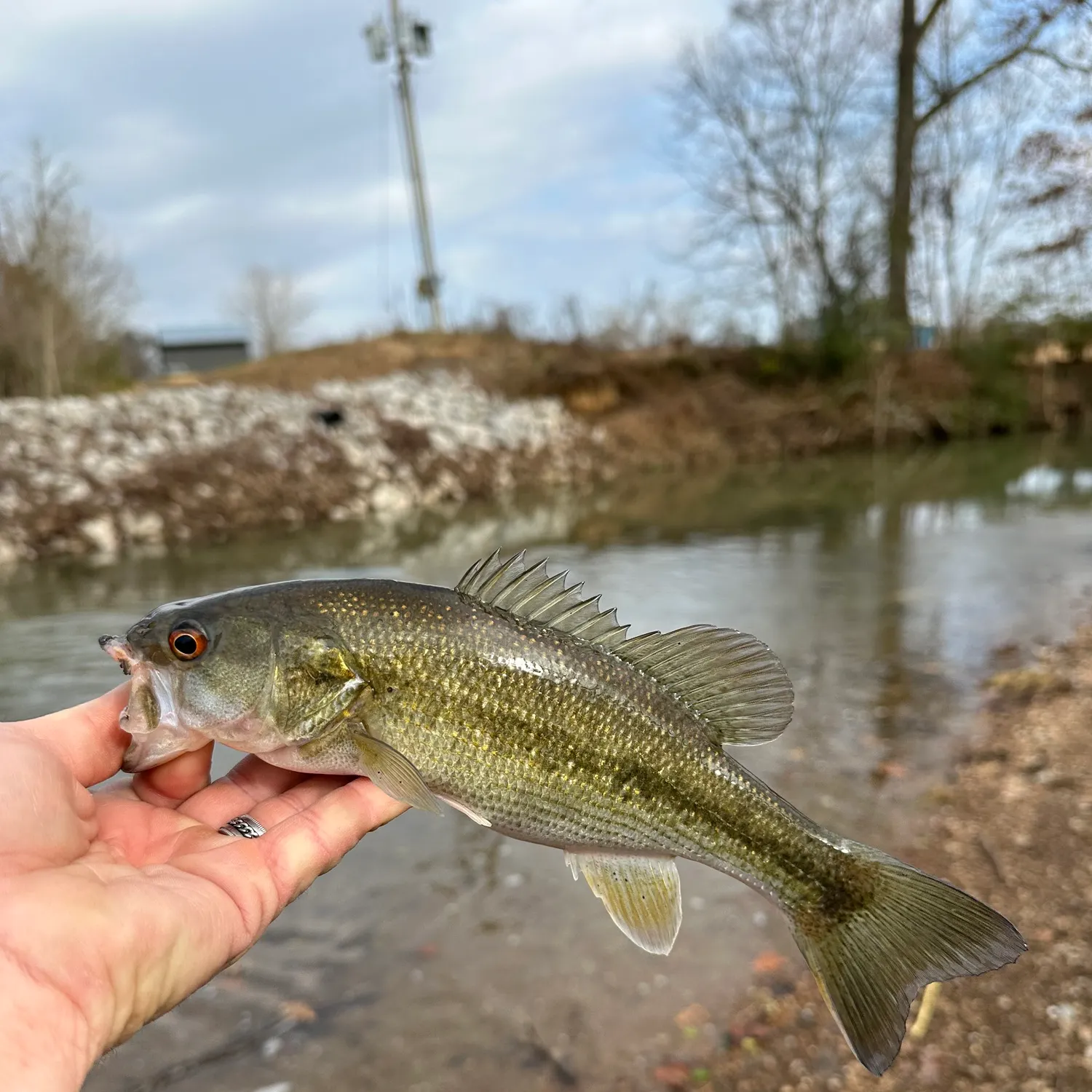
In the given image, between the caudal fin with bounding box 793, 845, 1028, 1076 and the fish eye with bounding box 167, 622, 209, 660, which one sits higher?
the fish eye with bounding box 167, 622, 209, 660

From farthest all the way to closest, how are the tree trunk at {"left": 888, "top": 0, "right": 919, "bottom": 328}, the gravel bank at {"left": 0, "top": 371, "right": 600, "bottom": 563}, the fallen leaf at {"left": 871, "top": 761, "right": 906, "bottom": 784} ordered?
the tree trunk at {"left": 888, "top": 0, "right": 919, "bottom": 328}
the gravel bank at {"left": 0, "top": 371, "right": 600, "bottom": 563}
the fallen leaf at {"left": 871, "top": 761, "right": 906, "bottom": 784}

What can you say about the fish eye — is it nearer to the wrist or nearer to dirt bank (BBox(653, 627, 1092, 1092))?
the wrist

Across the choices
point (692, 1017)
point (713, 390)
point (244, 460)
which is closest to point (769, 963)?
point (692, 1017)

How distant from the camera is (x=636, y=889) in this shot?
2.47m

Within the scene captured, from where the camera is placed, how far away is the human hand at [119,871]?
176 centimetres

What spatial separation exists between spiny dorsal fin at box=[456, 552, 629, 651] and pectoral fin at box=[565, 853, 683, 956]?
67cm

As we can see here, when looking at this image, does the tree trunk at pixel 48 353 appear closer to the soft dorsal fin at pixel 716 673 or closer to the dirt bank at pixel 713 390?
the dirt bank at pixel 713 390

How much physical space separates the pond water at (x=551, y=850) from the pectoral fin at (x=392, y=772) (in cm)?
186

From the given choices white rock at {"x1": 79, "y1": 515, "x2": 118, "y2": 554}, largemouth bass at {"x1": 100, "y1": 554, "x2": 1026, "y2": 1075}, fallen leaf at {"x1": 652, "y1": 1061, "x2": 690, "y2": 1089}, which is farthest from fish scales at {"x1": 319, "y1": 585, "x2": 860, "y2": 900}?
white rock at {"x1": 79, "y1": 515, "x2": 118, "y2": 554}

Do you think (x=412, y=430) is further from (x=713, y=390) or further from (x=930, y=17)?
(x=930, y=17)

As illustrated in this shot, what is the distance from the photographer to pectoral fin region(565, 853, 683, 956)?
2441 mm

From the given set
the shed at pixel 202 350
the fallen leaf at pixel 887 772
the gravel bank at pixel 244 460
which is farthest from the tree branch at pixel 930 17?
the shed at pixel 202 350

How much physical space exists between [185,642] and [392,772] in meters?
0.69

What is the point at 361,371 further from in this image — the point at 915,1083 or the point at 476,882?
the point at 915,1083
